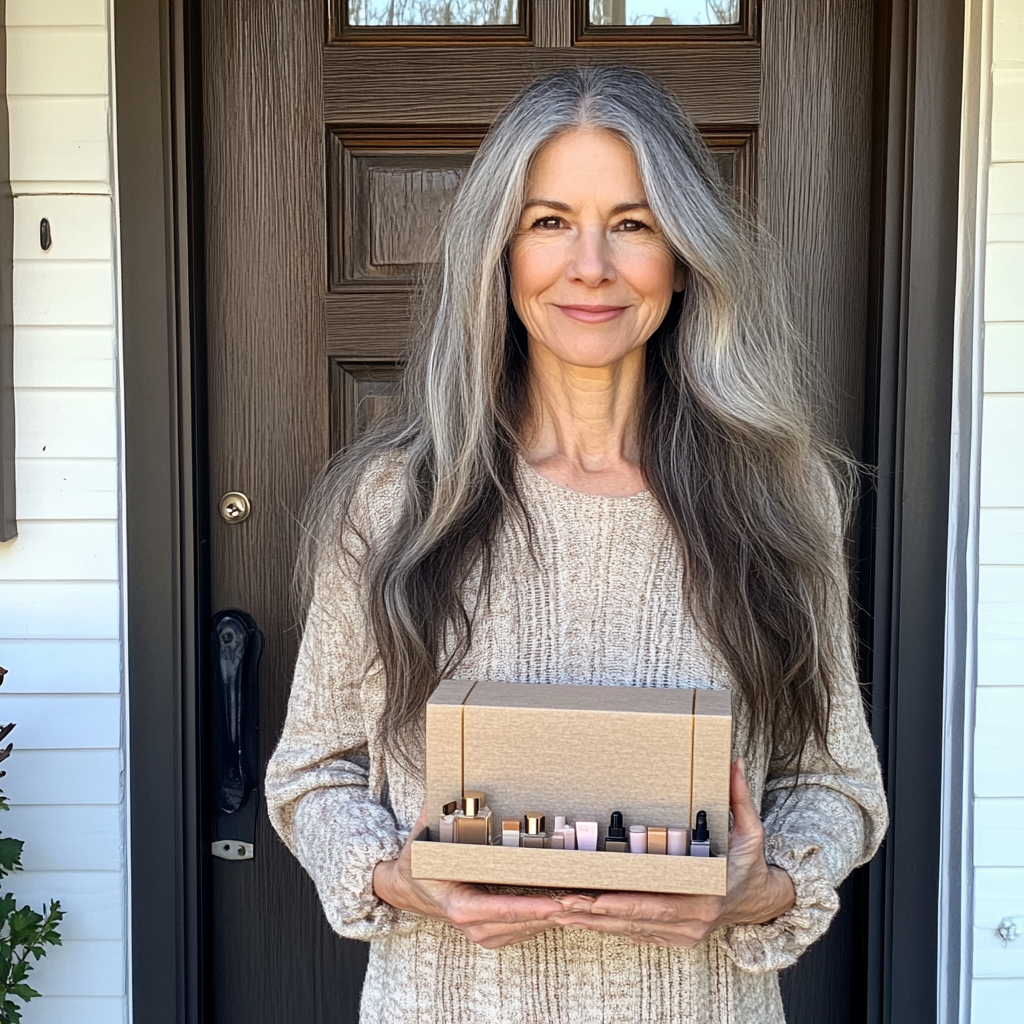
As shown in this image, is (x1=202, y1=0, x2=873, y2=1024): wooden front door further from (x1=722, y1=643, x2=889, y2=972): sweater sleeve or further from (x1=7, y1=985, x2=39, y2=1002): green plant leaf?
(x1=722, y1=643, x2=889, y2=972): sweater sleeve

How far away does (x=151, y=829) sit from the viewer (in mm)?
1759

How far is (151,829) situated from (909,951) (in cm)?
124

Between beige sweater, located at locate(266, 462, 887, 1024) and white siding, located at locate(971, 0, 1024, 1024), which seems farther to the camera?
white siding, located at locate(971, 0, 1024, 1024)

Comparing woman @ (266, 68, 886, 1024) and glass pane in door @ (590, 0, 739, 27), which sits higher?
glass pane in door @ (590, 0, 739, 27)

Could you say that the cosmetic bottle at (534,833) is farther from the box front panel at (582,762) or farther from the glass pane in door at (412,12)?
the glass pane in door at (412,12)

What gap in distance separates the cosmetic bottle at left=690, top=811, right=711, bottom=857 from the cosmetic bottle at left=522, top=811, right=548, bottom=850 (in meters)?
0.13

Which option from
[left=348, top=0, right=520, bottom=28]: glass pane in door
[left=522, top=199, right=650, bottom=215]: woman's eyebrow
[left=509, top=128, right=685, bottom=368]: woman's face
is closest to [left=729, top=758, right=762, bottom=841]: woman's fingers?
→ [left=509, top=128, right=685, bottom=368]: woman's face

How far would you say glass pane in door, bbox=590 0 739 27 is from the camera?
1763 millimetres

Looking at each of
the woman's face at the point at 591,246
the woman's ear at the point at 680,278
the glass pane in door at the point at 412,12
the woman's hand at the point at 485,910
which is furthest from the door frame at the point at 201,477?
the woman's hand at the point at 485,910

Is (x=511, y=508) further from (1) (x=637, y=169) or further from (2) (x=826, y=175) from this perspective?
(2) (x=826, y=175)

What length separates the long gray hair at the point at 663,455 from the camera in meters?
1.19

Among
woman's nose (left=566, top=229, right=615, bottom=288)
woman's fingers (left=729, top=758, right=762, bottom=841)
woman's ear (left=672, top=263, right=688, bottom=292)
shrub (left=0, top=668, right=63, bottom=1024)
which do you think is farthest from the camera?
shrub (left=0, top=668, right=63, bottom=1024)

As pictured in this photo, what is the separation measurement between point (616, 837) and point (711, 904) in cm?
13

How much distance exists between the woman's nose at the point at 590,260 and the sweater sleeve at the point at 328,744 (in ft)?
1.35
